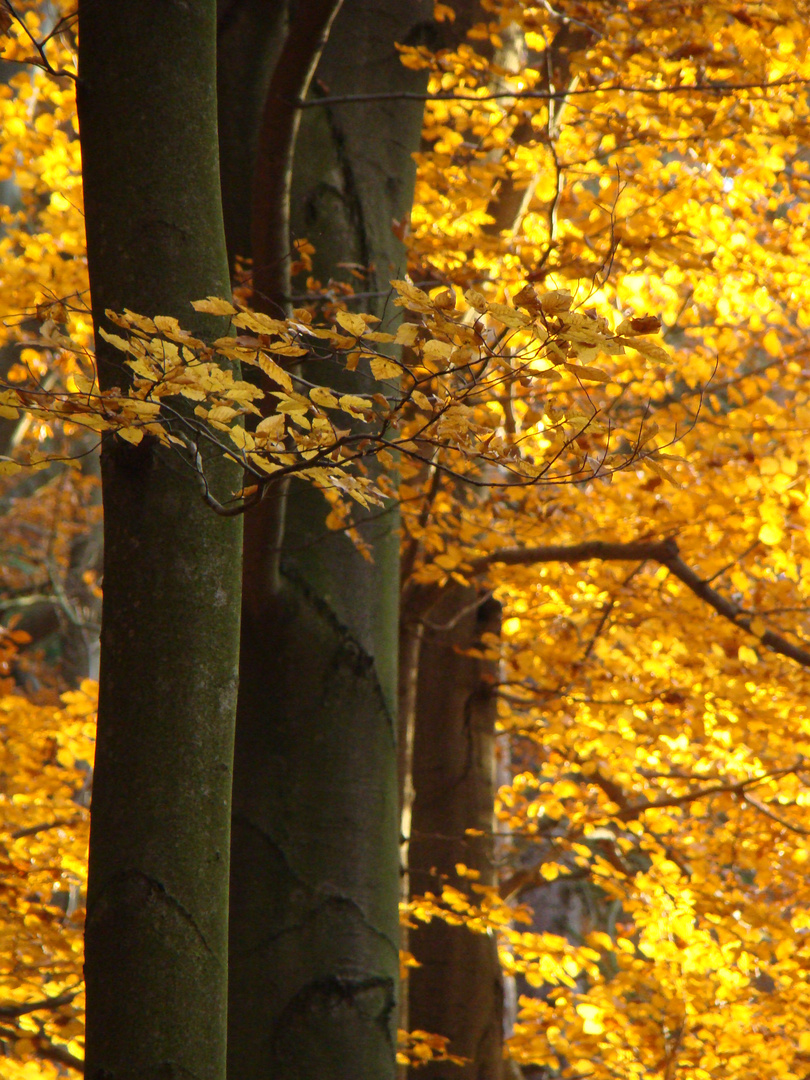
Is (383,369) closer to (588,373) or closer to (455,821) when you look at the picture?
(588,373)

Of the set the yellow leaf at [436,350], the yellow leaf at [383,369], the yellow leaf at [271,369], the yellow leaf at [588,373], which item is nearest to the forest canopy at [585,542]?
the yellow leaf at [271,369]

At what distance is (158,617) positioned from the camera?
1471 millimetres

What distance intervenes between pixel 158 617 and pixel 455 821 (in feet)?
12.3

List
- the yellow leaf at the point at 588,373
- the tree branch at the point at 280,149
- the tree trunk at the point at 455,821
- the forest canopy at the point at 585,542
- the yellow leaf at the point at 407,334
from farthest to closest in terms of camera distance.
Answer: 1. the tree trunk at the point at 455,821
2. the forest canopy at the point at 585,542
3. the tree branch at the point at 280,149
4. the yellow leaf at the point at 407,334
5. the yellow leaf at the point at 588,373

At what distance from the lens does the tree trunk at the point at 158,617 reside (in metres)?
1.36

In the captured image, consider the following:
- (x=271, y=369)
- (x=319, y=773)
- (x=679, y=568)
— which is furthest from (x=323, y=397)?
(x=679, y=568)

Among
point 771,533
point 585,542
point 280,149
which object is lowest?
point 771,533

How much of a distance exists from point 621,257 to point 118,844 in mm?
3014

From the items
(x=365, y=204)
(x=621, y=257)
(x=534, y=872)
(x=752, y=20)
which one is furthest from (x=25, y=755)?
(x=752, y=20)

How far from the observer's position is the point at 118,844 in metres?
1.41

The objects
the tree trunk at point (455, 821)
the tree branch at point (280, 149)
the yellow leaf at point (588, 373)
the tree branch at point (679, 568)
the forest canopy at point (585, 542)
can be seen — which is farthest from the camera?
the tree trunk at point (455, 821)

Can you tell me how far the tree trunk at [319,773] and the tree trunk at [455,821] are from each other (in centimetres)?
187

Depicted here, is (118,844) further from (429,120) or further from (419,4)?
(429,120)

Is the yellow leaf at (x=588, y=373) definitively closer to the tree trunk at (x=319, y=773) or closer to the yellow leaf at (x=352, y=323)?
the yellow leaf at (x=352, y=323)
